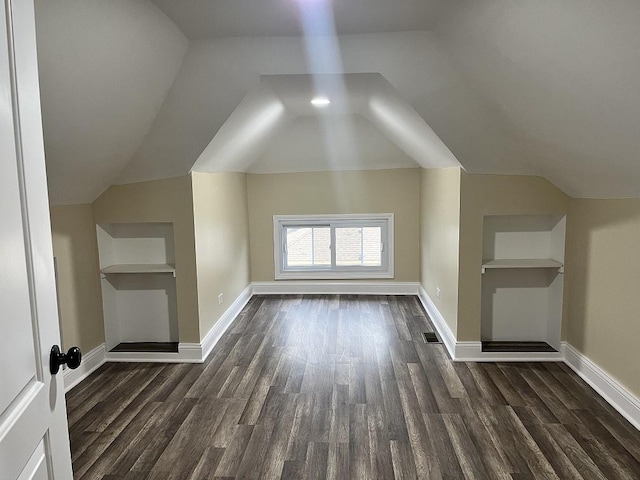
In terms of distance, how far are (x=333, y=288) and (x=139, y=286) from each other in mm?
2529

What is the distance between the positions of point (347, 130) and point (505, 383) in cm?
300

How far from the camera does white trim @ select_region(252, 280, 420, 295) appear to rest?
5.70m

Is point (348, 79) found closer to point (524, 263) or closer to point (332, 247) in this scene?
point (524, 263)

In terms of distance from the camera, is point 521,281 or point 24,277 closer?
point 24,277

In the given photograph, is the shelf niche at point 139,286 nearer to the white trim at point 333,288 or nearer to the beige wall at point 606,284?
the white trim at point 333,288

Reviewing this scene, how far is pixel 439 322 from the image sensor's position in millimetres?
4387

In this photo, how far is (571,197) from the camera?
A: 3.46 metres

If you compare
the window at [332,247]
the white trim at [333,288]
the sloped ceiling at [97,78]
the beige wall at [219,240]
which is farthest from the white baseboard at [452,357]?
the sloped ceiling at [97,78]

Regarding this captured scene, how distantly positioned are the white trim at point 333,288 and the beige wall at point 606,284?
232cm

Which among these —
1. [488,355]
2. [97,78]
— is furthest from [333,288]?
[97,78]

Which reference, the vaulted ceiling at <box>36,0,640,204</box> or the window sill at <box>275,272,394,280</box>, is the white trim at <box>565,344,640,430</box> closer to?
the vaulted ceiling at <box>36,0,640,204</box>

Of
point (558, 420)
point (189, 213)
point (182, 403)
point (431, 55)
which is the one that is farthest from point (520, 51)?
point (182, 403)

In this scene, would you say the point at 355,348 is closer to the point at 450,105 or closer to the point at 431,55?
the point at 450,105

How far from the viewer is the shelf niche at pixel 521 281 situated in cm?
369
